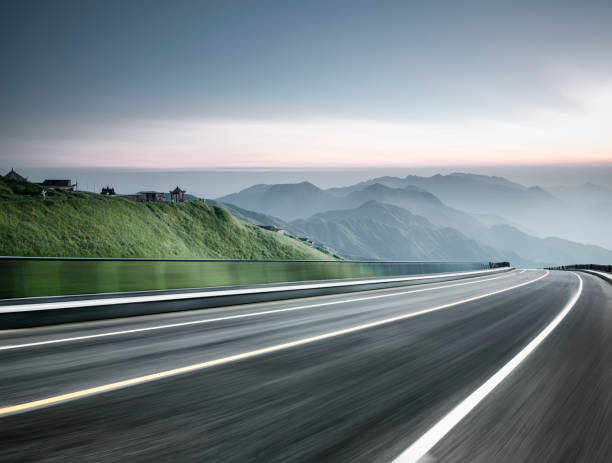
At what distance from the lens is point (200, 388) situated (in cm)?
489

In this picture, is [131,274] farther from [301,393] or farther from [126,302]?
[301,393]

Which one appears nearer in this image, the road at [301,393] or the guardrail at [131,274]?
the road at [301,393]

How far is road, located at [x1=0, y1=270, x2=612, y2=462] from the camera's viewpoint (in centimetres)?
352

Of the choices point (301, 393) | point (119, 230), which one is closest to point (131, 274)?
point (301, 393)

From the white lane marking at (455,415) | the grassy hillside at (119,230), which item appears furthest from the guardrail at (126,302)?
the grassy hillside at (119,230)

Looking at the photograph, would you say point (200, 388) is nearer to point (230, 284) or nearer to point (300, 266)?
point (230, 284)

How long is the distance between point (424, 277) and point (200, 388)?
25.3 metres

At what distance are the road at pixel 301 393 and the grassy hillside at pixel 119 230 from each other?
287 feet

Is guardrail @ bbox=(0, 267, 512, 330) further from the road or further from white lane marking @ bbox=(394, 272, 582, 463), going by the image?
white lane marking @ bbox=(394, 272, 582, 463)

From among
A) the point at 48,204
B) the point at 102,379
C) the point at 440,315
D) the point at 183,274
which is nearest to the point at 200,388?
the point at 102,379

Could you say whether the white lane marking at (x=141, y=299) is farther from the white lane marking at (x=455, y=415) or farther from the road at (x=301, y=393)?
the white lane marking at (x=455, y=415)

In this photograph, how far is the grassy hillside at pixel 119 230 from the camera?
9275 cm

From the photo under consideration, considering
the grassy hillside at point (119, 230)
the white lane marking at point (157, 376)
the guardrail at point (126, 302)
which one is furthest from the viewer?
the grassy hillside at point (119, 230)

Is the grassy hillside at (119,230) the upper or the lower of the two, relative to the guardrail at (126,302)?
upper
